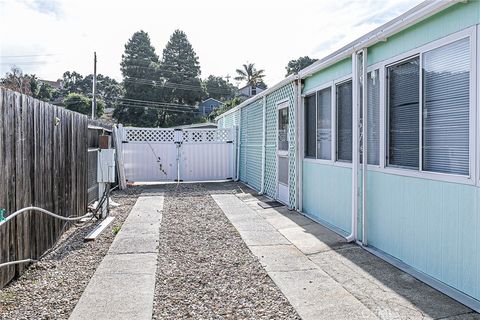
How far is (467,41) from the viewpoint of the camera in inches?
142

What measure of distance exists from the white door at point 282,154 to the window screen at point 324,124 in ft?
5.52

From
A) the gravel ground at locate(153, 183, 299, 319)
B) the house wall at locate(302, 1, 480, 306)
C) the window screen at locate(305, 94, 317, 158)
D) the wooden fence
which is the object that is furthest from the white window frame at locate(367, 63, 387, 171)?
the wooden fence

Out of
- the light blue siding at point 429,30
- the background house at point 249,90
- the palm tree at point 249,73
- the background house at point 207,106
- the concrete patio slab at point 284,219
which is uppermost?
the palm tree at point 249,73

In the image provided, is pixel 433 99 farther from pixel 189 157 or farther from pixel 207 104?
pixel 207 104

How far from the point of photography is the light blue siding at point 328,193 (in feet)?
20.1

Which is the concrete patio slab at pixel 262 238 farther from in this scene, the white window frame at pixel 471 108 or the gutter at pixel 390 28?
the gutter at pixel 390 28

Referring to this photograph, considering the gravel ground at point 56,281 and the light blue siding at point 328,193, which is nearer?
the gravel ground at point 56,281

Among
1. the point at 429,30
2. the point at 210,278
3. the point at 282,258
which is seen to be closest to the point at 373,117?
the point at 429,30

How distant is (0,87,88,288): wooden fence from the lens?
3.93 meters

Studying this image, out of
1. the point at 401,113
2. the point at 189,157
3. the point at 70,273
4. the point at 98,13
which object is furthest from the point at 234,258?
the point at 189,157

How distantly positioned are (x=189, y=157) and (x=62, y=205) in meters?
8.59

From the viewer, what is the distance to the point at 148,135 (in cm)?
1418

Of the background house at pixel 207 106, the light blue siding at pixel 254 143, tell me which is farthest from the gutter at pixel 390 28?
the background house at pixel 207 106

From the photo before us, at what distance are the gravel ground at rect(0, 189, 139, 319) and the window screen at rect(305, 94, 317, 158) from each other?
3855 millimetres
